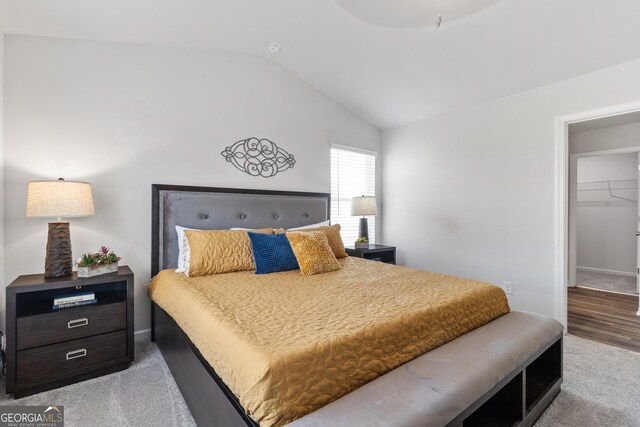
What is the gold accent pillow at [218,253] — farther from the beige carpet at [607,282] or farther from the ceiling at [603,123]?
the beige carpet at [607,282]

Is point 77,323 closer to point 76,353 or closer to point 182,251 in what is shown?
point 76,353

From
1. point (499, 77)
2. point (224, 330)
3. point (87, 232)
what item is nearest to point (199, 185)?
point (87, 232)

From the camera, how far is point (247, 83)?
3.22m

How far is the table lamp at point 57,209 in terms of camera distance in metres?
2.02

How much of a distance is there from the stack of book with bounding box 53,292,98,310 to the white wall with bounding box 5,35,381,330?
1.79 ft

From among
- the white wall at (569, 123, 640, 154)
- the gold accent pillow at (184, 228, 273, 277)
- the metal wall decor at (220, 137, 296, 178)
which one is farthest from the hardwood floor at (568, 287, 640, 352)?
the metal wall decor at (220, 137, 296, 178)

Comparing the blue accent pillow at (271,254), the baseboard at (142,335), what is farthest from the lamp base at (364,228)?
the baseboard at (142,335)

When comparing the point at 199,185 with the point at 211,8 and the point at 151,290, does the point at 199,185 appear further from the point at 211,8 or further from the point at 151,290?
the point at 211,8

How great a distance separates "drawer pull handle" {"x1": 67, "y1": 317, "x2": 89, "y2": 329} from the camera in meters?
1.97

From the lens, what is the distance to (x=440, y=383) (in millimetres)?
1179

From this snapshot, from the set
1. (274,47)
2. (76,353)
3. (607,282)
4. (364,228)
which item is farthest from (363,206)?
(607,282)

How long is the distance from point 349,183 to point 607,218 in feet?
15.2

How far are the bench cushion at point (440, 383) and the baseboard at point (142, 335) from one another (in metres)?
2.29

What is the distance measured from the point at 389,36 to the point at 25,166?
3051 millimetres
